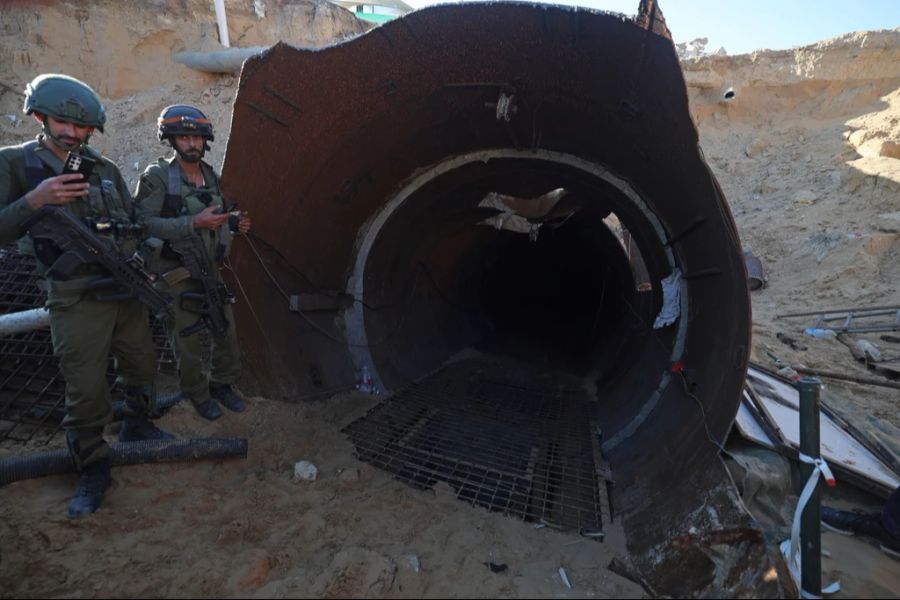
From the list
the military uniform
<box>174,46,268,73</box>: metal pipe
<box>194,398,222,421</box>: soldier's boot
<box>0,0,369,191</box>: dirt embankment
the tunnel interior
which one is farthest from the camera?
<box>174,46,268,73</box>: metal pipe

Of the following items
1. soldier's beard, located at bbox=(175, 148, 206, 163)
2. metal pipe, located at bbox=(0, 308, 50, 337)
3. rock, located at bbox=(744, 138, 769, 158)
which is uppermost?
rock, located at bbox=(744, 138, 769, 158)

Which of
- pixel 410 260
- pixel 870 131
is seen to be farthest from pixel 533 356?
pixel 870 131

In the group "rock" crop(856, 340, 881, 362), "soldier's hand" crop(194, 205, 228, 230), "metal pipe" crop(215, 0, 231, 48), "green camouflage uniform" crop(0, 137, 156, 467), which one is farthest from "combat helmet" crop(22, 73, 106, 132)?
"metal pipe" crop(215, 0, 231, 48)

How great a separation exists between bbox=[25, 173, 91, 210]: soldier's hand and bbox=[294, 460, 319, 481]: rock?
216 cm

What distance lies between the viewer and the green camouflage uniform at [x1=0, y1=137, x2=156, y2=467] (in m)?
2.65

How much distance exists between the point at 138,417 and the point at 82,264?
1135mm

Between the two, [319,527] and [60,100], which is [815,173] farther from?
[60,100]

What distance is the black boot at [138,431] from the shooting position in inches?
128

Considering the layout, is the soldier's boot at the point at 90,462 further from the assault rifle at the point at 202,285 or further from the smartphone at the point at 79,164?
the smartphone at the point at 79,164

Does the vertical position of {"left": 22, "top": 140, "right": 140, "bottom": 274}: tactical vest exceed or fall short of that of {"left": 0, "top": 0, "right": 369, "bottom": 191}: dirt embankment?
it falls short

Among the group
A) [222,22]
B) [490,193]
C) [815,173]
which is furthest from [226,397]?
[815,173]

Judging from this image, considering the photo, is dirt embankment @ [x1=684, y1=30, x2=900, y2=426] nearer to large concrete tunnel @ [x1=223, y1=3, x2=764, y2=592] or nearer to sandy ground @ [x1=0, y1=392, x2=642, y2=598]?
large concrete tunnel @ [x1=223, y1=3, x2=764, y2=592]

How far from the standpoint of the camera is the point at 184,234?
338cm

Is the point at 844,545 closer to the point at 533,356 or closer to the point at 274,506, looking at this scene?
the point at 274,506
